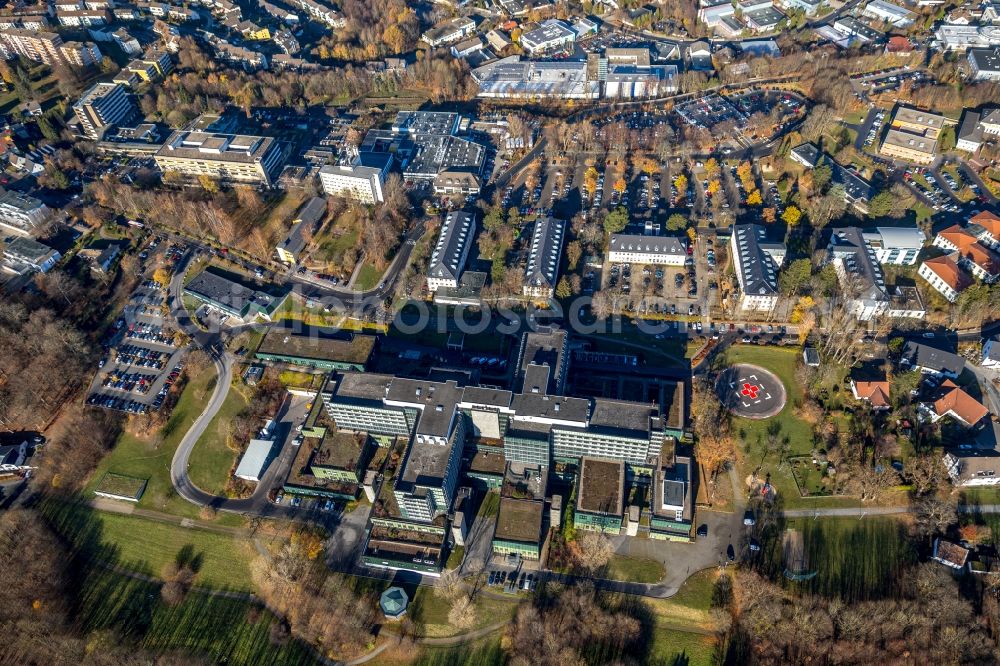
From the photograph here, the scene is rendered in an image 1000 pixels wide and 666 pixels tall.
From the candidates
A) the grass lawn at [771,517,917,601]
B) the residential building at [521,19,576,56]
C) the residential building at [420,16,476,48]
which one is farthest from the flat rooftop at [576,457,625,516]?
the residential building at [420,16,476,48]

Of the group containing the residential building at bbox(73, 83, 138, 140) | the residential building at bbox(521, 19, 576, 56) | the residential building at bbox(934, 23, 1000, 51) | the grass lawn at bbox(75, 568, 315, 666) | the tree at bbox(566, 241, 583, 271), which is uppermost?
the residential building at bbox(934, 23, 1000, 51)

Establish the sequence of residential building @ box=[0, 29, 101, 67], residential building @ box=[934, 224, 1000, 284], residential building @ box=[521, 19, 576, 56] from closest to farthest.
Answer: residential building @ box=[934, 224, 1000, 284] < residential building @ box=[0, 29, 101, 67] < residential building @ box=[521, 19, 576, 56]

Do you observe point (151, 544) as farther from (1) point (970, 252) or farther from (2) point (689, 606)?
(1) point (970, 252)

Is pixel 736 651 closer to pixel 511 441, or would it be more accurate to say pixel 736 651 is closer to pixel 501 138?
pixel 511 441

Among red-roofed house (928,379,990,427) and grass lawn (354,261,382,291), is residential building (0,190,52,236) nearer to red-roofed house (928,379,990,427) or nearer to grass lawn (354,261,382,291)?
grass lawn (354,261,382,291)

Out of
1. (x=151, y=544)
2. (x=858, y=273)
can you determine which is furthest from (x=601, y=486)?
(x=151, y=544)

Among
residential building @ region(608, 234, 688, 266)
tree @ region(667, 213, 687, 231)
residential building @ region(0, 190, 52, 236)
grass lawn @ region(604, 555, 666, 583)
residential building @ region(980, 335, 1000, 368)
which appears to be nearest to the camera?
grass lawn @ region(604, 555, 666, 583)

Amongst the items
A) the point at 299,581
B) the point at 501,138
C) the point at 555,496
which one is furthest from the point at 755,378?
the point at 501,138
